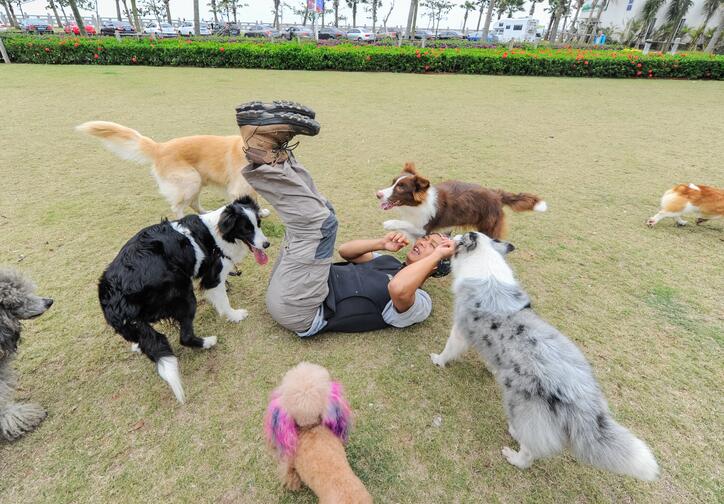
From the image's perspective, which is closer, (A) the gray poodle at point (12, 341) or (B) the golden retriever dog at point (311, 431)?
(B) the golden retriever dog at point (311, 431)

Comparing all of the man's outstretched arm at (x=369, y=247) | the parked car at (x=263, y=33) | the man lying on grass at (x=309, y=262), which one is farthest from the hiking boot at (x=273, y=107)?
the parked car at (x=263, y=33)

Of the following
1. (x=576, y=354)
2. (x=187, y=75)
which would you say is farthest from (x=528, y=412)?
(x=187, y=75)

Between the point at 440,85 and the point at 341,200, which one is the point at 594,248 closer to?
the point at 341,200

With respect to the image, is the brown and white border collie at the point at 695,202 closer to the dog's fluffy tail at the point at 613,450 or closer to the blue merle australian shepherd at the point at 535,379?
the blue merle australian shepherd at the point at 535,379

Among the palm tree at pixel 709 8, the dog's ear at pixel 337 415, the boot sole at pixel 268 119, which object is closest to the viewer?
the dog's ear at pixel 337 415

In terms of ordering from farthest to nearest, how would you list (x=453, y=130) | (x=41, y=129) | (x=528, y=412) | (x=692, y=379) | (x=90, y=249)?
1. (x=453, y=130)
2. (x=41, y=129)
3. (x=90, y=249)
4. (x=692, y=379)
5. (x=528, y=412)

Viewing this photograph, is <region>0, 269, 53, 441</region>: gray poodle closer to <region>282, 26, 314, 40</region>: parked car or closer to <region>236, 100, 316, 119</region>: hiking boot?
<region>236, 100, 316, 119</region>: hiking boot

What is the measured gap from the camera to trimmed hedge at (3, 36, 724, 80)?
49.1ft

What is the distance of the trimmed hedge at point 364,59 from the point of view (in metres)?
15.0

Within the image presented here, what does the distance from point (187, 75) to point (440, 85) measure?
976cm

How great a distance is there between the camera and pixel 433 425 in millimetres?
2199

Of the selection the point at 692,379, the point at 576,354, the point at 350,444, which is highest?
the point at 576,354

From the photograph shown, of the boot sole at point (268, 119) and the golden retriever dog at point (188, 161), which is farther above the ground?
the boot sole at point (268, 119)

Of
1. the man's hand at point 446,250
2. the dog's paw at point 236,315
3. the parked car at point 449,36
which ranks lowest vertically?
the dog's paw at point 236,315
